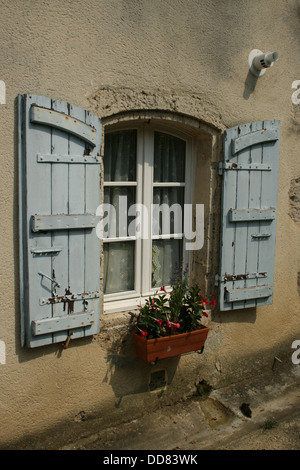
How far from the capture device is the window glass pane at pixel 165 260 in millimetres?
3732

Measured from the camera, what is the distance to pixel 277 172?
390 cm

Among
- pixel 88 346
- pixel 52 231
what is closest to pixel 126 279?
pixel 88 346

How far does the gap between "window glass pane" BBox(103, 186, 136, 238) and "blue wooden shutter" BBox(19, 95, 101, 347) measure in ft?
1.12

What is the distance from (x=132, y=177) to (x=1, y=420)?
1.97 metres

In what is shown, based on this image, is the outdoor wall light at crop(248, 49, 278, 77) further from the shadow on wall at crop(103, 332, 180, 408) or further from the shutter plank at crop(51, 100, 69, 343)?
the shadow on wall at crop(103, 332, 180, 408)

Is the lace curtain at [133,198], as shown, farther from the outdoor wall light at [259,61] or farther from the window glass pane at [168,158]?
the outdoor wall light at [259,61]

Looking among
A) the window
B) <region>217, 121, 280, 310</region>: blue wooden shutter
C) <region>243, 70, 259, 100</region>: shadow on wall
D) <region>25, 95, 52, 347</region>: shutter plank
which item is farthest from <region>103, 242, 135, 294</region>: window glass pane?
<region>243, 70, 259, 100</region>: shadow on wall

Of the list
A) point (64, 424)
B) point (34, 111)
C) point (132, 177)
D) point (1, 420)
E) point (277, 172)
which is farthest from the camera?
point (277, 172)

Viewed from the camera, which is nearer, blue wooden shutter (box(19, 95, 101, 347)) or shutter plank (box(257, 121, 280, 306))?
blue wooden shutter (box(19, 95, 101, 347))

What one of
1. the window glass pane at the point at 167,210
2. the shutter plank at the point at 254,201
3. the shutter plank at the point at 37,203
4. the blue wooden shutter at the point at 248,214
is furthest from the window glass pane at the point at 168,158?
the shutter plank at the point at 37,203

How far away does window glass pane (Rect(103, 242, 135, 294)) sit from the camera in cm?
350

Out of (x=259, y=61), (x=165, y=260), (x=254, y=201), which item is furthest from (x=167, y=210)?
(x=259, y=61)

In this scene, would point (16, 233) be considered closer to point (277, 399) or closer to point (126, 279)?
point (126, 279)

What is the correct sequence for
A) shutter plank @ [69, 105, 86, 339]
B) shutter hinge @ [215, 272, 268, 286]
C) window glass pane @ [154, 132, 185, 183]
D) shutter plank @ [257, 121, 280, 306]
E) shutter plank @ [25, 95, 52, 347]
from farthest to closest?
shutter plank @ [257, 121, 280, 306] → shutter hinge @ [215, 272, 268, 286] → window glass pane @ [154, 132, 185, 183] → shutter plank @ [69, 105, 86, 339] → shutter plank @ [25, 95, 52, 347]
